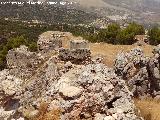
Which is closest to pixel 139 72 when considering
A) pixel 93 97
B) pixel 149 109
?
pixel 149 109

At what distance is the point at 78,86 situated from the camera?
76.9 feet

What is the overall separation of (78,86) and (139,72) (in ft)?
36.0

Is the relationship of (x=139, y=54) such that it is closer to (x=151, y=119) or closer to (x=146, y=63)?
(x=146, y=63)

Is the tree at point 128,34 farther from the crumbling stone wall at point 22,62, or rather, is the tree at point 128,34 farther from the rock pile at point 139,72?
the rock pile at point 139,72

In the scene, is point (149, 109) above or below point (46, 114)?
below

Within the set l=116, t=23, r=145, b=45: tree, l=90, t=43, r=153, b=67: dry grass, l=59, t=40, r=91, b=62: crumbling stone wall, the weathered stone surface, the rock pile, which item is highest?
the weathered stone surface

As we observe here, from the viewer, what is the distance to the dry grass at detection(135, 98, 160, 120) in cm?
2458

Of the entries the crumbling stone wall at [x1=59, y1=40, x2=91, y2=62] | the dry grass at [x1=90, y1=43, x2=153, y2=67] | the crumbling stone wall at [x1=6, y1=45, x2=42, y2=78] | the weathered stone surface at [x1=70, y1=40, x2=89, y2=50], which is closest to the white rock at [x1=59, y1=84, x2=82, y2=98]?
the crumbling stone wall at [x1=59, y1=40, x2=91, y2=62]

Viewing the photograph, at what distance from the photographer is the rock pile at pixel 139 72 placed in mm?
32094

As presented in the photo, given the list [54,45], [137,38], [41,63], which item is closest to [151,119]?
[41,63]

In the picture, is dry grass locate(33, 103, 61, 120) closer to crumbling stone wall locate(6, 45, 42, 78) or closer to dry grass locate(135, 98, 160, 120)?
dry grass locate(135, 98, 160, 120)

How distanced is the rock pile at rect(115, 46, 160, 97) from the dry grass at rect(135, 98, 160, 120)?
3233 mm

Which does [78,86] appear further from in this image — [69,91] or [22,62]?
[22,62]

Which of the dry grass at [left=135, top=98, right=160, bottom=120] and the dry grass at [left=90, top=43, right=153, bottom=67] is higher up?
the dry grass at [left=135, top=98, right=160, bottom=120]
